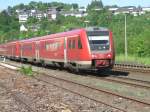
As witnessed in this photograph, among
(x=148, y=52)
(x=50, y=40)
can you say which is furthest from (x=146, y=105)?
(x=148, y=52)

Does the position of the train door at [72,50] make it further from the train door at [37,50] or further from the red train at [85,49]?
the train door at [37,50]

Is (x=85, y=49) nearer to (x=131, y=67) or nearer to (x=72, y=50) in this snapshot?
(x=72, y=50)

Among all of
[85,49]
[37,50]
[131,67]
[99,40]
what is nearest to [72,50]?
[85,49]

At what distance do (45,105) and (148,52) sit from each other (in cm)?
5389

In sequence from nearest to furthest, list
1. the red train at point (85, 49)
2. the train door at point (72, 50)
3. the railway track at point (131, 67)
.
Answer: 1. the red train at point (85, 49)
2. the train door at point (72, 50)
3. the railway track at point (131, 67)

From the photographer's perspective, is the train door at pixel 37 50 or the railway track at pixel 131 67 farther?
the train door at pixel 37 50

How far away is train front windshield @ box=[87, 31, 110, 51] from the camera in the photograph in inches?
1077

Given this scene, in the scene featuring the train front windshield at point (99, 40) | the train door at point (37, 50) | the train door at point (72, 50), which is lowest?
the train door at point (37, 50)

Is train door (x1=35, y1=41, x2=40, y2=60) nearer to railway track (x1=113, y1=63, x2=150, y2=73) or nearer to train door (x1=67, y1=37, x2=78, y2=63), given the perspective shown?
railway track (x1=113, y1=63, x2=150, y2=73)

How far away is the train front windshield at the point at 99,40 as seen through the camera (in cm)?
2736

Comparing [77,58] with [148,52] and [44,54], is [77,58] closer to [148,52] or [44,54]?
[44,54]

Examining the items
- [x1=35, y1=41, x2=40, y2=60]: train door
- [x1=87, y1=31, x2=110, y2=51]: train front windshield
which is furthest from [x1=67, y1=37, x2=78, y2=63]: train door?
[x1=35, y1=41, x2=40, y2=60]: train door

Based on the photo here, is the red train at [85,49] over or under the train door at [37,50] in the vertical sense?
over

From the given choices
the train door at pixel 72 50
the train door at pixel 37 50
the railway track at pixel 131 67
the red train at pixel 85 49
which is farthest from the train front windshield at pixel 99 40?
the train door at pixel 37 50
